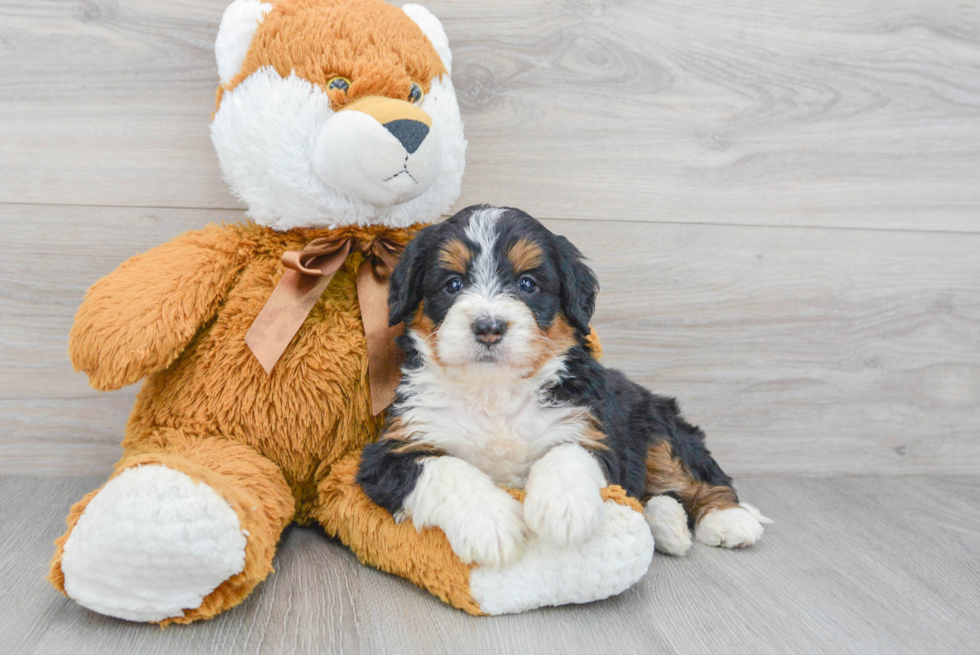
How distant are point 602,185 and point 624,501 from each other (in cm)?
107

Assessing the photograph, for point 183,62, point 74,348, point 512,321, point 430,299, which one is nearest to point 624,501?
point 512,321

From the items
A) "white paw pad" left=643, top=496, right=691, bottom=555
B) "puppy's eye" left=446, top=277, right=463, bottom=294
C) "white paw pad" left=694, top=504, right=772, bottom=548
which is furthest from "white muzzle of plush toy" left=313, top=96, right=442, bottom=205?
Answer: "white paw pad" left=694, top=504, right=772, bottom=548

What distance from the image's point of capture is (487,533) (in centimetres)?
128

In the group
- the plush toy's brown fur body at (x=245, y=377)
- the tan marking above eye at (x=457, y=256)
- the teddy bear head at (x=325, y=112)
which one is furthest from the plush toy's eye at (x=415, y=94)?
the tan marking above eye at (x=457, y=256)

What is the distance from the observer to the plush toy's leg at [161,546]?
1.21 m

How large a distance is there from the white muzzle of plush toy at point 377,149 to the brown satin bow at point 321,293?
0.14 meters

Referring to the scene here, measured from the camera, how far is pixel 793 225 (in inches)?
88.8

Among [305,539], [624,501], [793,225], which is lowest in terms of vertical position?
[305,539]

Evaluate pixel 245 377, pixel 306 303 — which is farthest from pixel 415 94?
pixel 245 377

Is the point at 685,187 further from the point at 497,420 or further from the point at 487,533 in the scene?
the point at 487,533

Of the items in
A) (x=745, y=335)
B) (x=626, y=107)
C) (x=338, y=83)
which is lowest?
(x=745, y=335)

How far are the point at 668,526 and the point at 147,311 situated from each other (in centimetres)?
123

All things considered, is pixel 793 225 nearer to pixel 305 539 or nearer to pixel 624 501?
pixel 624 501

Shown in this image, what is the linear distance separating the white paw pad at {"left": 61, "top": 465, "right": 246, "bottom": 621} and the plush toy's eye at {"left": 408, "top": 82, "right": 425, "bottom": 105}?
923mm
